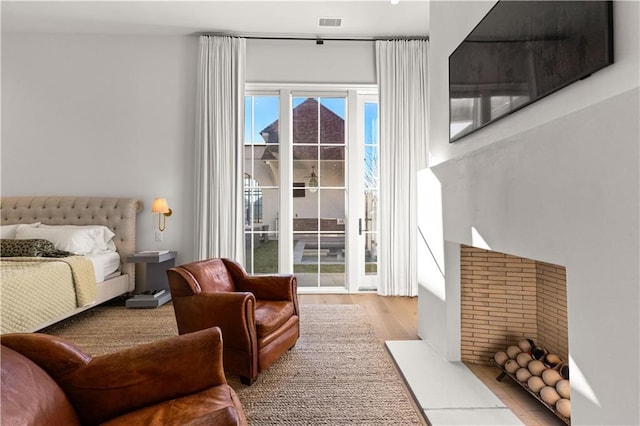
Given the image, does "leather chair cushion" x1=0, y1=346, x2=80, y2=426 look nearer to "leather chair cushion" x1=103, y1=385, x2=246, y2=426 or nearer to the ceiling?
"leather chair cushion" x1=103, y1=385, x2=246, y2=426

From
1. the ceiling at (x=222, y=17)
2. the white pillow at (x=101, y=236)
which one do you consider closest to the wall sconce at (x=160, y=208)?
the white pillow at (x=101, y=236)

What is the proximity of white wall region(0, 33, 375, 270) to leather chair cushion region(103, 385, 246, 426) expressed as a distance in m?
3.20

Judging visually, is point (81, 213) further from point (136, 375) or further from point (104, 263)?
point (136, 375)

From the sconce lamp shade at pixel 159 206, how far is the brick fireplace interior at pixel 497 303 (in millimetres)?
3232

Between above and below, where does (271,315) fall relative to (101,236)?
below

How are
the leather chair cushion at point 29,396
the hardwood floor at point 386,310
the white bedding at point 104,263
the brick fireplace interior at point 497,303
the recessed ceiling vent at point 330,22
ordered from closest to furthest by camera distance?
the leather chair cushion at point 29,396 < the brick fireplace interior at point 497,303 < the hardwood floor at point 386,310 < the white bedding at point 104,263 < the recessed ceiling vent at point 330,22

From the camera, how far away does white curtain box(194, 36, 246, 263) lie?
421cm

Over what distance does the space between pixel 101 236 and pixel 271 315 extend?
272 cm

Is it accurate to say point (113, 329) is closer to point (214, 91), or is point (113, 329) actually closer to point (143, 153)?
point (143, 153)

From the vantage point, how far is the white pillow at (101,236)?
388 cm

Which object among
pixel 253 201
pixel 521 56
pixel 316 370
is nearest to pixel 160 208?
pixel 253 201

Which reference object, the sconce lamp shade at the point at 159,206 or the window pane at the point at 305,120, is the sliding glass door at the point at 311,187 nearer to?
the window pane at the point at 305,120

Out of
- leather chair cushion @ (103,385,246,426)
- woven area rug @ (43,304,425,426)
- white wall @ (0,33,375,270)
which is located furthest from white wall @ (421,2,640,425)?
white wall @ (0,33,375,270)

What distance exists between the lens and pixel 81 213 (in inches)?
162
